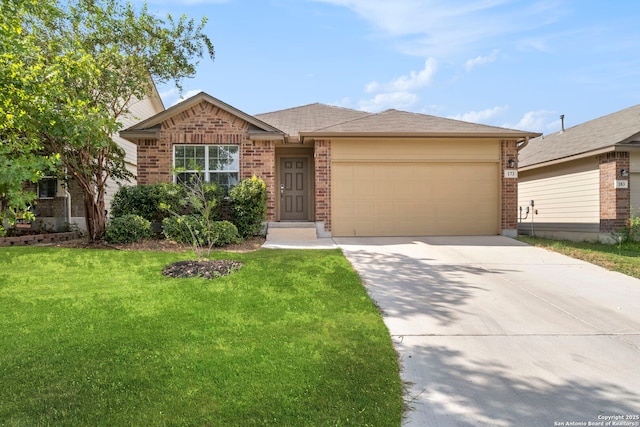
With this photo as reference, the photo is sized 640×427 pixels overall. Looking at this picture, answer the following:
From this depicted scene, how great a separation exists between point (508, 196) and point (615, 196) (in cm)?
311

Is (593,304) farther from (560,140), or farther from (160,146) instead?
(560,140)

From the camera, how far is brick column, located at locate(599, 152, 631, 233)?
36.9 feet

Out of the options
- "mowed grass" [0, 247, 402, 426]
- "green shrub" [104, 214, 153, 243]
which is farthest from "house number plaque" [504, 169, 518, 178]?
"green shrub" [104, 214, 153, 243]

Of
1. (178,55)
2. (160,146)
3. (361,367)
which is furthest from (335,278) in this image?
(178,55)

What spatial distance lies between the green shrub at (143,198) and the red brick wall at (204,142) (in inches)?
31.1

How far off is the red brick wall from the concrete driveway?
4.97m

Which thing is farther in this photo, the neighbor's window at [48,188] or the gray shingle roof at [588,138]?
the neighbor's window at [48,188]

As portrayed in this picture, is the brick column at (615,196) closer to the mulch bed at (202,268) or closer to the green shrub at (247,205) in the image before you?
the green shrub at (247,205)

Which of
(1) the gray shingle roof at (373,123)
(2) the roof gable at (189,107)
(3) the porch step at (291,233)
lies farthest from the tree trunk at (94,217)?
(1) the gray shingle roof at (373,123)

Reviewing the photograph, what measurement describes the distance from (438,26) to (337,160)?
14.1ft

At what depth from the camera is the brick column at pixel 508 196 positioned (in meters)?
11.4

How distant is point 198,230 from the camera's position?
9094mm

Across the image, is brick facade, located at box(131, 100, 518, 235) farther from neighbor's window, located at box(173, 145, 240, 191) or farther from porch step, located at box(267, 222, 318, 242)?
porch step, located at box(267, 222, 318, 242)

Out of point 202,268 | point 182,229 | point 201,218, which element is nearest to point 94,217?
point 182,229
